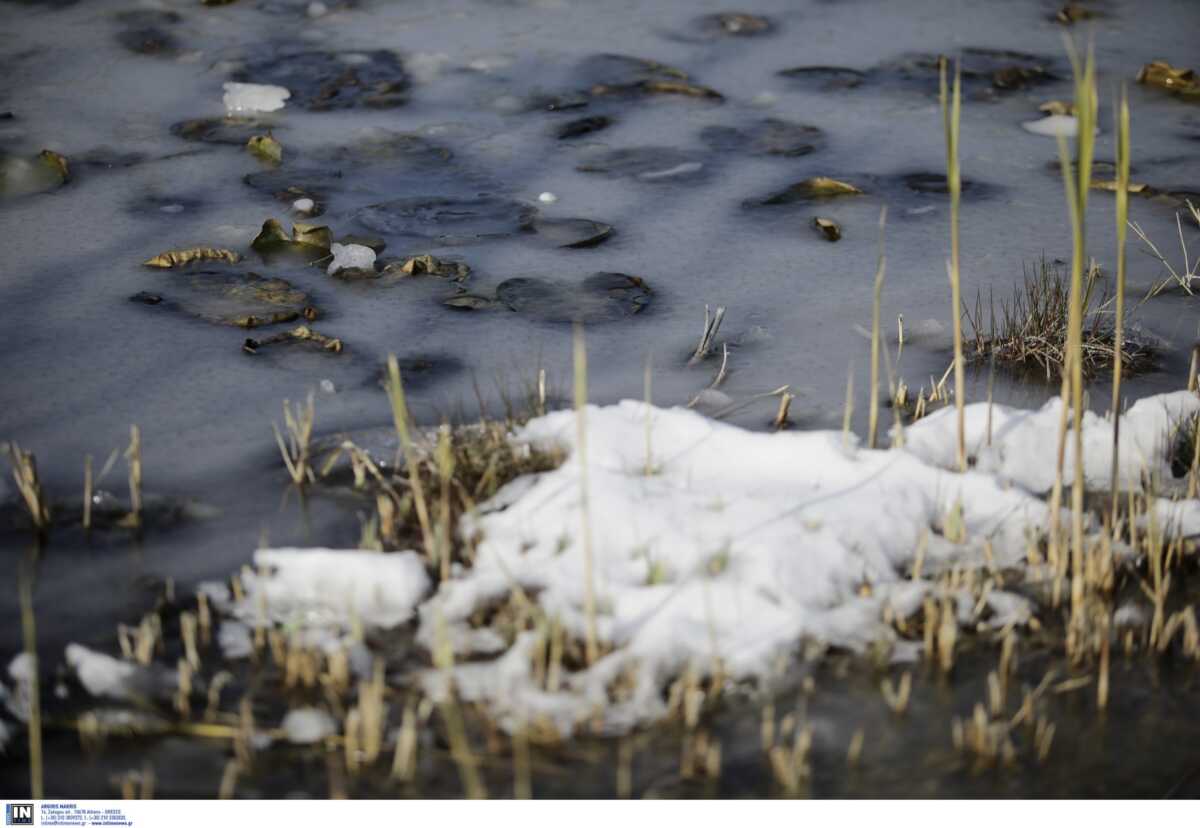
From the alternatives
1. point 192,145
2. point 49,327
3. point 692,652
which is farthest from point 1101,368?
point 192,145

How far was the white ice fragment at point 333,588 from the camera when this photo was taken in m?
2.06

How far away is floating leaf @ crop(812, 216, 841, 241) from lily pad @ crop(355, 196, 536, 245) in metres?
0.90

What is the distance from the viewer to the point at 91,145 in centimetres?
445

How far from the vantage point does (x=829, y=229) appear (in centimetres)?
385

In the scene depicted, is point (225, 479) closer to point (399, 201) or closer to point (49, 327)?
point (49, 327)

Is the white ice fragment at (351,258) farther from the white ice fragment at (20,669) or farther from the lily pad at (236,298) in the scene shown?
the white ice fragment at (20,669)

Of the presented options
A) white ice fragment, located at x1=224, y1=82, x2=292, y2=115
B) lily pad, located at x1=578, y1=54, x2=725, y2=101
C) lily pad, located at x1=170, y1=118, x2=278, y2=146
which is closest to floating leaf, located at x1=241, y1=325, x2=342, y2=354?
lily pad, located at x1=170, y1=118, x2=278, y2=146

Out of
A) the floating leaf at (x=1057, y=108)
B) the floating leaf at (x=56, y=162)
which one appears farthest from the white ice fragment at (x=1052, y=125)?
the floating leaf at (x=56, y=162)

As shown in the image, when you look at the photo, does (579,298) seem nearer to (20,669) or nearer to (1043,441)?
(1043,441)

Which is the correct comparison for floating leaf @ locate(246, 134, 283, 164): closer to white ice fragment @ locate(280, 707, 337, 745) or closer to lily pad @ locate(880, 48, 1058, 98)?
lily pad @ locate(880, 48, 1058, 98)

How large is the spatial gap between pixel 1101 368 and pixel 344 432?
1.82 meters
